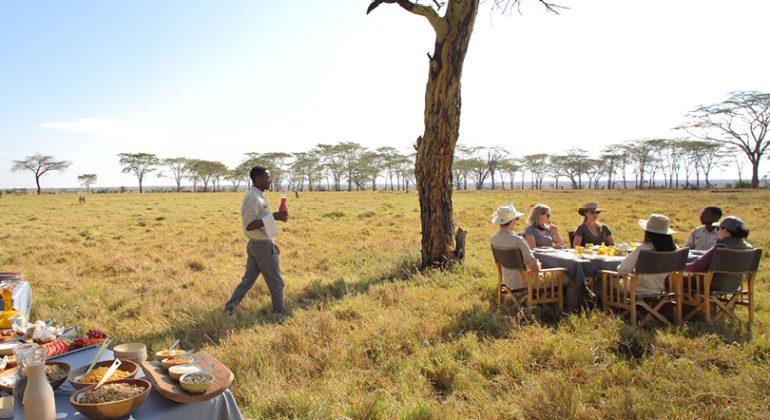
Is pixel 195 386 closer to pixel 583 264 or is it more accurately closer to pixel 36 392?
pixel 36 392

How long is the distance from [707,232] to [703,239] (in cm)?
10

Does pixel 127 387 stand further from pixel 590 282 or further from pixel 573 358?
pixel 590 282

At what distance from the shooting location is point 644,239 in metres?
4.57

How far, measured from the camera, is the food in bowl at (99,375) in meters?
2.15

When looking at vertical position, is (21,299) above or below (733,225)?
below

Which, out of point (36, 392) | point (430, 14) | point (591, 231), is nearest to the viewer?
point (36, 392)

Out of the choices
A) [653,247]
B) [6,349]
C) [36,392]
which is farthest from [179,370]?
[653,247]

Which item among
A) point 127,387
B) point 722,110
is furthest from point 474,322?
point 722,110

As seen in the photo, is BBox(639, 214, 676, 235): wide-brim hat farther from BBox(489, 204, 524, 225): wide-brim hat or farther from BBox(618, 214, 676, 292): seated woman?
BBox(489, 204, 524, 225): wide-brim hat

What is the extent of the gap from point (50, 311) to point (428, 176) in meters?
5.34

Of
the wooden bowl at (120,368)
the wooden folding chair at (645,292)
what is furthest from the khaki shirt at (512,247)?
the wooden bowl at (120,368)

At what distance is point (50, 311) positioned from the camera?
18.7 ft

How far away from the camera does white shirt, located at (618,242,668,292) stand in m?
4.52

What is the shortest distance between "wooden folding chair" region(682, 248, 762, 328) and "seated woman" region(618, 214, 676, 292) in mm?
373
